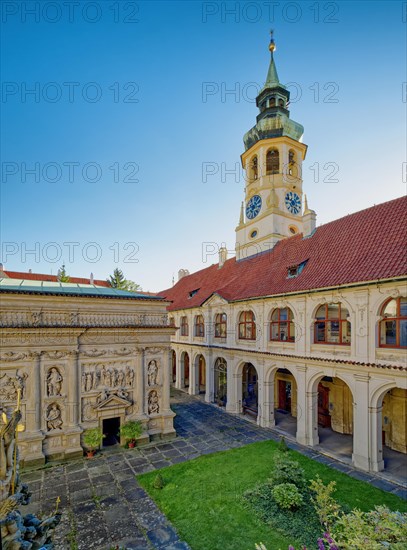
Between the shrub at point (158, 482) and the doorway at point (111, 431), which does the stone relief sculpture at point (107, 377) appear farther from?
the shrub at point (158, 482)

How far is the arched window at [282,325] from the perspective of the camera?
21062 mm

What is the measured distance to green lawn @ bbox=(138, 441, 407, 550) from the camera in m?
10.6

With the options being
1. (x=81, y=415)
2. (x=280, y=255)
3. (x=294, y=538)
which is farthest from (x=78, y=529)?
(x=280, y=255)

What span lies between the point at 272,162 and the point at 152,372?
23.5 metres

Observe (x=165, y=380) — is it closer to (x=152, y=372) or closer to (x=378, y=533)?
(x=152, y=372)

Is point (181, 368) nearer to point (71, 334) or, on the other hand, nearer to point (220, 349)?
point (220, 349)

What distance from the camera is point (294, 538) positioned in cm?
1051

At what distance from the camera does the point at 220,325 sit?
91.6 feet

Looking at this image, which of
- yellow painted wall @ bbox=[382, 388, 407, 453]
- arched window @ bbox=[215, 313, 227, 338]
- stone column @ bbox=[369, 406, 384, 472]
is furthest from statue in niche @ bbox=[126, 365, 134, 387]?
yellow painted wall @ bbox=[382, 388, 407, 453]

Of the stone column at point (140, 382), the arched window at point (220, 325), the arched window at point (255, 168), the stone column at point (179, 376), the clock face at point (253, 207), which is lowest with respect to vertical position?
the stone column at point (179, 376)

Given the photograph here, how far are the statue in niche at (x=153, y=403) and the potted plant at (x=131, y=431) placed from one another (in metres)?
1.41

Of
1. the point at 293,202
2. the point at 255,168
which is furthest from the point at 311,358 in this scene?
the point at 255,168

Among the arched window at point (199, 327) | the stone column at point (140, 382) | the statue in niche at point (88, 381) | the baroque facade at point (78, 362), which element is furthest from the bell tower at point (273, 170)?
the statue in niche at point (88, 381)

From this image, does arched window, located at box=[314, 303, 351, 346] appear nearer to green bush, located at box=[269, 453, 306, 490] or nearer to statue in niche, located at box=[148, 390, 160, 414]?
green bush, located at box=[269, 453, 306, 490]
